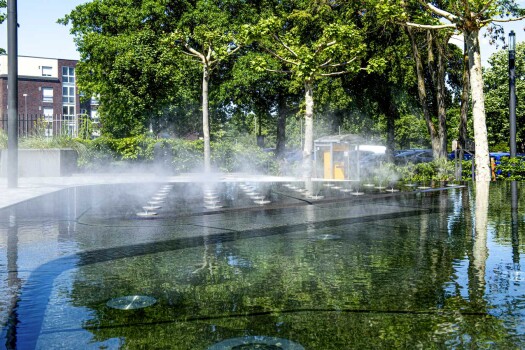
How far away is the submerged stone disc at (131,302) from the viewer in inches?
149

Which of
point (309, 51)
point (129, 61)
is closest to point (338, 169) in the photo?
point (309, 51)

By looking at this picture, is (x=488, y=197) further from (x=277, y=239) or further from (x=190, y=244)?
(x=190, y=244)

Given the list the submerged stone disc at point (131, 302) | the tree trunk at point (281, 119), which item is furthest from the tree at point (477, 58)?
the tree trunk at point (281, 119)

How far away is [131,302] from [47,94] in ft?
279

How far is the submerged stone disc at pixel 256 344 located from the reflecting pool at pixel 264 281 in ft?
0.04

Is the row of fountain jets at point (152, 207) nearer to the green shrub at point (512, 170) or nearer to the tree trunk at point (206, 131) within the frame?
the tree trunk at point (206, 131)

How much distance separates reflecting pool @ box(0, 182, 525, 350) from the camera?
3.14 meters

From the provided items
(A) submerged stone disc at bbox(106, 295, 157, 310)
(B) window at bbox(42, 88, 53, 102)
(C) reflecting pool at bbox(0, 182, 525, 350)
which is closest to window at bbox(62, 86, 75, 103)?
(B) window at bbox(42, 88, 53, 102)

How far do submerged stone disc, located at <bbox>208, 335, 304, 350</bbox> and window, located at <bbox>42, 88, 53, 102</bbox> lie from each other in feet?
281

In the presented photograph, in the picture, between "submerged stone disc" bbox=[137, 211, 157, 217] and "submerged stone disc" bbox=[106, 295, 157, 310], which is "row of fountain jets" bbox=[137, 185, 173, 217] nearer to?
"submerged stone disc" bbox=[137, 211, 157, 217]

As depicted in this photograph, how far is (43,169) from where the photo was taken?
2375cm

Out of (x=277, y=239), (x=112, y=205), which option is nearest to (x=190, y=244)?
(x=277, y=239)

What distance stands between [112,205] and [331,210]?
460cm

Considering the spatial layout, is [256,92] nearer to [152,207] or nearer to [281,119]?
[281,119]
